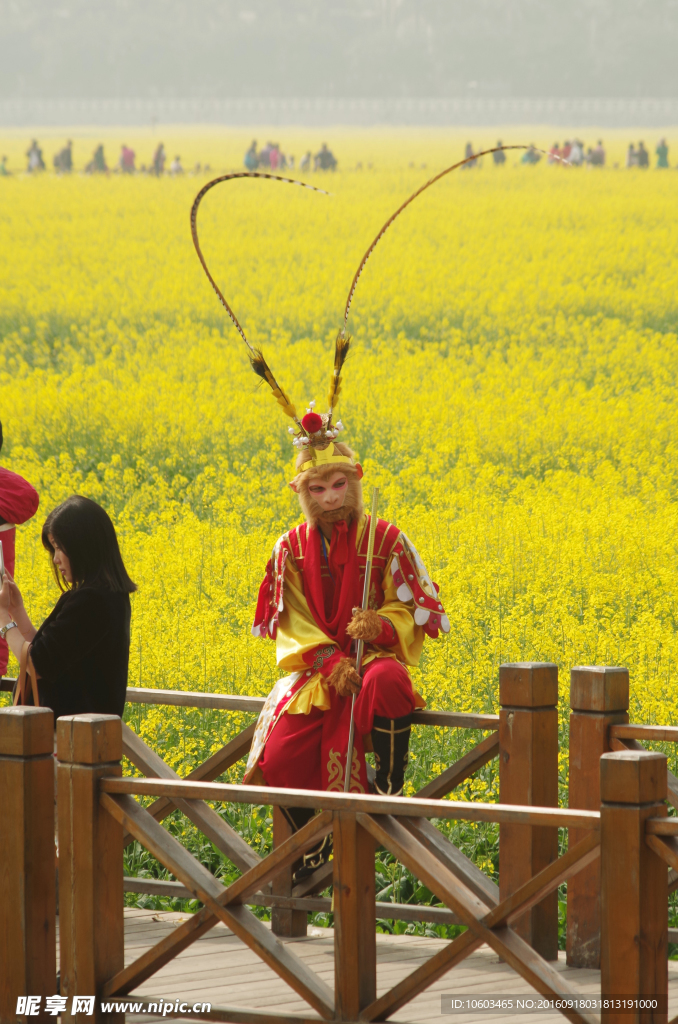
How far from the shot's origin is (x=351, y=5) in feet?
45.1

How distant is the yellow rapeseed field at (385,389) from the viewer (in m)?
7.18

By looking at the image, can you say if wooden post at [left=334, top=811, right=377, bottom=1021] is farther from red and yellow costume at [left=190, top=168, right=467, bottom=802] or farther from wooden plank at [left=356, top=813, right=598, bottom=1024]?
red and yellow costume at [left=190, top=168, right=467, bottom=802]

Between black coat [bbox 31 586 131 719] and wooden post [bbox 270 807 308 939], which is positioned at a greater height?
black coat [bbox 31 586 131 719]

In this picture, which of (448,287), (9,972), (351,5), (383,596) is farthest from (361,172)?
(9,972)

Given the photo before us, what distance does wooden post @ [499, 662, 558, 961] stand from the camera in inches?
137

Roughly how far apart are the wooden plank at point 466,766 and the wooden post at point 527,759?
0.06 m

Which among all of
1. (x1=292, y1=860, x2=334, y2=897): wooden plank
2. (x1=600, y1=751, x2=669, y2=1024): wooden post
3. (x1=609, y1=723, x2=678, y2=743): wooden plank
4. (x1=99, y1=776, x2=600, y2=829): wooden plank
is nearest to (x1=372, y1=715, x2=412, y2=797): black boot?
(x1=292, y1=860, x2=334, y2=897): wooden plank

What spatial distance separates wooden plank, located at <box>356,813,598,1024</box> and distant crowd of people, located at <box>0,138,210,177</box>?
1306 cm

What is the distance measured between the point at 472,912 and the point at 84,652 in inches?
56.2

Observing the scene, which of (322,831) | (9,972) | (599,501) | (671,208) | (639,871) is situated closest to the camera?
(639,871)

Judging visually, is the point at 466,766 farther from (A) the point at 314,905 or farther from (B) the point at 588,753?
(A) the point at 314,905

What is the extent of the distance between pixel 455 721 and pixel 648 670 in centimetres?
291

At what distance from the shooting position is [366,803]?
8.62 ft

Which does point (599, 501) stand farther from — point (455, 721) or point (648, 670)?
point (455, 721)
